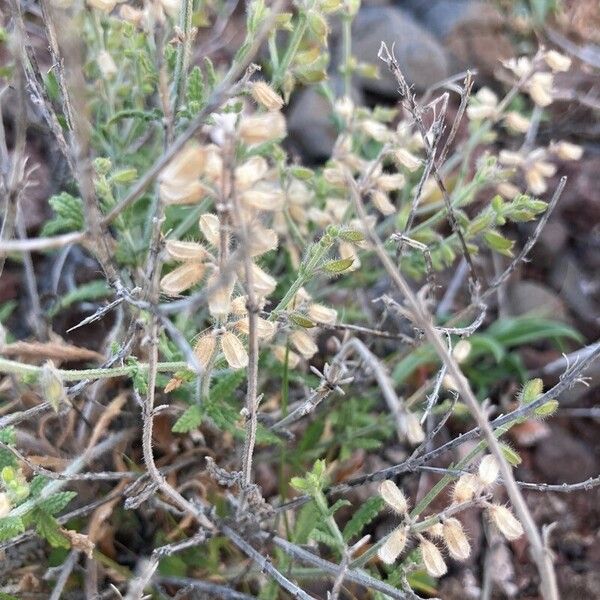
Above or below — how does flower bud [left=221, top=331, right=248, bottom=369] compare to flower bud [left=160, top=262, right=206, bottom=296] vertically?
below

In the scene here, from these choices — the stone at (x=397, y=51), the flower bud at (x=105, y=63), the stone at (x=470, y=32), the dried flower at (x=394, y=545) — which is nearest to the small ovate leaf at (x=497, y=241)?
the dried flower at (x=394, y=545)

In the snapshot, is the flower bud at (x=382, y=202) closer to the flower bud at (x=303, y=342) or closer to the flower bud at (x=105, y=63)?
the flower bud at (x=303, y=342)

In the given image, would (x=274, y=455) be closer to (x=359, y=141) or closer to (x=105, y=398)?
(x=105, y=398)

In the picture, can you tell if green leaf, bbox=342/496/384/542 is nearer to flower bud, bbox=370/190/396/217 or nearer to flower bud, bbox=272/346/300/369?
flower bud, bbox=272/346/300/369

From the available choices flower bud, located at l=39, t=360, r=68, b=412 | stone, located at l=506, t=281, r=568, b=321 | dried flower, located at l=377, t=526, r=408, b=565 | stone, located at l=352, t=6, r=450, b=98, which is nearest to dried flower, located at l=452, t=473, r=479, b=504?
dried flower, located at l=377, t=526, r=408, b=565

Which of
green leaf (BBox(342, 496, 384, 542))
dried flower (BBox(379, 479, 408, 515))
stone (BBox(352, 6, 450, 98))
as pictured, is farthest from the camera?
stone (BBox(352, 6, 450, 98))

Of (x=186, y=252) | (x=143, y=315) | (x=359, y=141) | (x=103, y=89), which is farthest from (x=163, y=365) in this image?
(x=359, y=141)

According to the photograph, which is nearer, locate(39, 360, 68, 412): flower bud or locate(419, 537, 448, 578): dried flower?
locate(39, 360, 68, 412): flower bud

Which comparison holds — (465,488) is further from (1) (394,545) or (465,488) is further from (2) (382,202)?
(2) (382,202)
